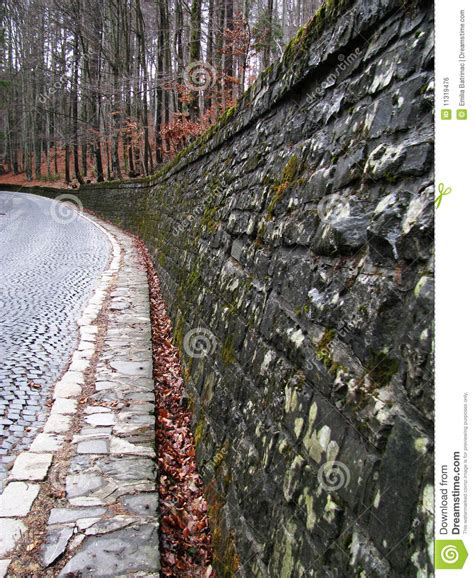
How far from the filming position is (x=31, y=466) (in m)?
3.20

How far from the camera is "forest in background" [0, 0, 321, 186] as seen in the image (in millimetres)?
15969

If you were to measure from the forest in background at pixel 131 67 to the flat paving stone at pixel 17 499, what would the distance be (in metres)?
11.6

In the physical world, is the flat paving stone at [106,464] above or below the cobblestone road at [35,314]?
below

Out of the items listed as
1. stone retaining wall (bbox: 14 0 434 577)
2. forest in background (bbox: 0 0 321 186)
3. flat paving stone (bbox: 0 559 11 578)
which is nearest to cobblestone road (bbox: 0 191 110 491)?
flat paving stone (bbox: 0 559 11 578)

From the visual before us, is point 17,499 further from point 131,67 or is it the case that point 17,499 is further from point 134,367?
point 131,67

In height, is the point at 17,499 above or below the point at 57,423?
below
